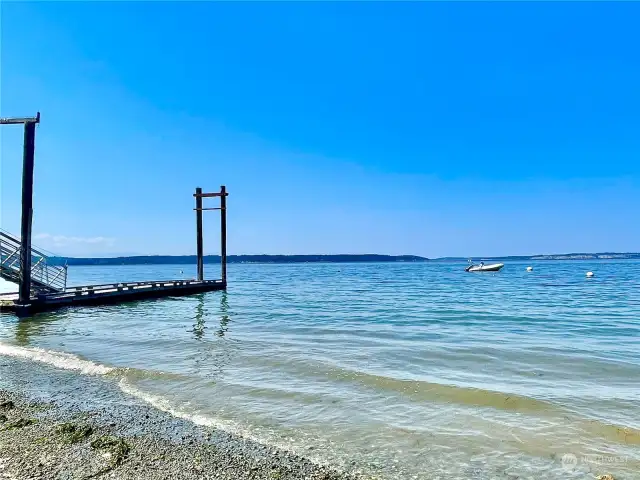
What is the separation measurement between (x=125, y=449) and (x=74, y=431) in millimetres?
978

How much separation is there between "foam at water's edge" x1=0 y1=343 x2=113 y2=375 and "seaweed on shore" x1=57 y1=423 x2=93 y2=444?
11.5 feet

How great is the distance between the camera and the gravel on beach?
4.60 metres

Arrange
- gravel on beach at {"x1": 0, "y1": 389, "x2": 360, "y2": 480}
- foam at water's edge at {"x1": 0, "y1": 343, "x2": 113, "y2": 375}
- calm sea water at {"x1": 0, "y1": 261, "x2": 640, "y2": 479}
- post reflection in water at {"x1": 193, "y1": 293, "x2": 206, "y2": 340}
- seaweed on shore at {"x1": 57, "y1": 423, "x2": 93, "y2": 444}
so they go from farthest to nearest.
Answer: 1. post reflection in water at {"x1": 193, "y1": 293, "x2": 206, "y2": 340}
2. foam at water's edge at {"x1": 0, "y1": 343, "x2": 113, "y2": 375}
3. calm sea water at {"x1": 0, "y1": 261, "x2": 640, "y2": 479}
4. seaweed on shore at {"x1": 57, "y1": 423, "x2": 93, "y2": 444}
5. gravel on beach at {"x1": 0, "y1": 389, "x2": 360, "y2": 480}

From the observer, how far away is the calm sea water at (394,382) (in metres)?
5.57

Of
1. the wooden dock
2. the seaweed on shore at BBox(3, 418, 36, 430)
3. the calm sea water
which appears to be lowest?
the calm sea water

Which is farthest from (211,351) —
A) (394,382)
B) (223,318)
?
(223,318)

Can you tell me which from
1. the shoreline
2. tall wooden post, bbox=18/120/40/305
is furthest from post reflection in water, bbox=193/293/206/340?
the shoreline

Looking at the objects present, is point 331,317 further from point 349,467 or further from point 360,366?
point 349,467

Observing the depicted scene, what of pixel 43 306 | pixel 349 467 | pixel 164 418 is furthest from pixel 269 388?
pixel 43 306

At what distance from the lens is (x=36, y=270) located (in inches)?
825

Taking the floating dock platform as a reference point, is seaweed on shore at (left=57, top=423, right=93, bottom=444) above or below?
below

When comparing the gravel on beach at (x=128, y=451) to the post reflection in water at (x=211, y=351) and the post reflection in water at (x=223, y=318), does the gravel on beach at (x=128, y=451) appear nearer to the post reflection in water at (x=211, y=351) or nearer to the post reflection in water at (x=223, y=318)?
the post reflection in water at (x=211, y=351)

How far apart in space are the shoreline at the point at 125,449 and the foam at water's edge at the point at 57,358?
2.57m

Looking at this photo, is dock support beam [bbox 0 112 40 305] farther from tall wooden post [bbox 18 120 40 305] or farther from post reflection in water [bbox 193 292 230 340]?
post reflection in water [bbox 193 292 230 340]
